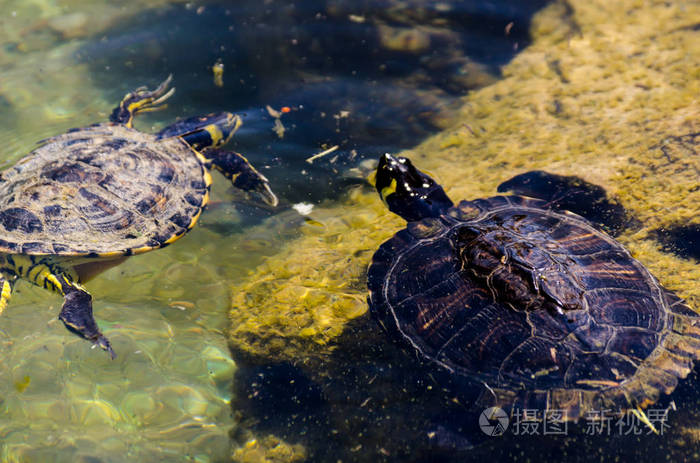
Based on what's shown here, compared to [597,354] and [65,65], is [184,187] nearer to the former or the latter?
[65,65]

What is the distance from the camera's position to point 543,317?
280 centimetres

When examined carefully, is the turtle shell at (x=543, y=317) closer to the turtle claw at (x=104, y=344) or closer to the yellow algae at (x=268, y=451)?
the yellow algae at (x=268, y=451)

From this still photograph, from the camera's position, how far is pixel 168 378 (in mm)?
3311

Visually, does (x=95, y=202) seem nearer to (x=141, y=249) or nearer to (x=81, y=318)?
(x=141, y=249)

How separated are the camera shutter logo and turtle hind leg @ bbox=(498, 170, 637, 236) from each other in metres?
1.73

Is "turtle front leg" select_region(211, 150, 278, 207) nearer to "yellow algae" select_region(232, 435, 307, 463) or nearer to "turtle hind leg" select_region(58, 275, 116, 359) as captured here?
"turtle hind leg" select_region(58, 275, 116, 359)

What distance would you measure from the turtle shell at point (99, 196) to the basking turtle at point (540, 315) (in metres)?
1.89

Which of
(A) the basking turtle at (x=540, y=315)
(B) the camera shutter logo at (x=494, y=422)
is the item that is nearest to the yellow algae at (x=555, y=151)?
(A) the basking turtle at (x=540, y=315)

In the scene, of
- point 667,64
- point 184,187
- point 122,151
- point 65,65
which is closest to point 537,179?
point 667,64

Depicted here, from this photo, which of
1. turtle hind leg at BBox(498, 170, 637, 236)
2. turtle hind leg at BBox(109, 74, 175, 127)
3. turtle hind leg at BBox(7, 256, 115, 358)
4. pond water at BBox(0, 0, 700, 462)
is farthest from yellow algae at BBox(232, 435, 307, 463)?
turtle hind leg at BBox(109, 74, 175, 127)

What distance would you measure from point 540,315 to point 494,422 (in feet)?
2.26

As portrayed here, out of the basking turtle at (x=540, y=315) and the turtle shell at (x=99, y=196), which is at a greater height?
the basking turtle at (x=540, y=315)

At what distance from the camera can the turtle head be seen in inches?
154

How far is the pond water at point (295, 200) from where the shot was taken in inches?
117
